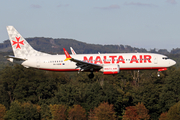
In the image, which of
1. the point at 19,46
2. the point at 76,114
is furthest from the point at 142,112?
the point at 19,46

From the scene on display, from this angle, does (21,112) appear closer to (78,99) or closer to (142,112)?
(78,99)

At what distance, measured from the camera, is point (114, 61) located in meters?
61.9

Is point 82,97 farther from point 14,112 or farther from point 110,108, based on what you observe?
point 14,112

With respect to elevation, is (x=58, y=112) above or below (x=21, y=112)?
above

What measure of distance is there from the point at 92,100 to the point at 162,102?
30.5 metres

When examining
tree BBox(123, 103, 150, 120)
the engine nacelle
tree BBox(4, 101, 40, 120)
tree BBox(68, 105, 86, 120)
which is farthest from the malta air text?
tree BBox(4, 101, 40, 120)

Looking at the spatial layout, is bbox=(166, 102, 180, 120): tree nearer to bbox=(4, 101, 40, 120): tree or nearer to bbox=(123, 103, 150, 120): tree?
bbox=(123, 103, 150, 120): tree

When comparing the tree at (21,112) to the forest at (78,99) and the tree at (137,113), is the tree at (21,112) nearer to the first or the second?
the forest at (78,99)

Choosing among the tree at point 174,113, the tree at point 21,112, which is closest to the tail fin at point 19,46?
the tree at point 21,112

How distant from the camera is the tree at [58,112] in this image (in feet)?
388

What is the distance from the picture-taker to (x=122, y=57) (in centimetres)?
6206

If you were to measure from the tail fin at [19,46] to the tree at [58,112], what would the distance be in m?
55.2

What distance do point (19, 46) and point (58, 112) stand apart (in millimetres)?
56283

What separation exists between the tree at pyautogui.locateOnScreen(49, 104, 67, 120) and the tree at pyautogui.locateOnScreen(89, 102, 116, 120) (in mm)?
11081
